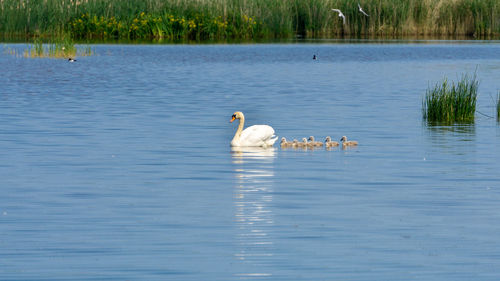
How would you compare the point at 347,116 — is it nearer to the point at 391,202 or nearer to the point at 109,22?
the point at 391,202

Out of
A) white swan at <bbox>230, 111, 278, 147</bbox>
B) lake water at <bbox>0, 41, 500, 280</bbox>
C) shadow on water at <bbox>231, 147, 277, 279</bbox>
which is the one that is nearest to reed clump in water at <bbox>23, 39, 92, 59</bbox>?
lake water at <bbox>0, 41, 500, 280</bbox>

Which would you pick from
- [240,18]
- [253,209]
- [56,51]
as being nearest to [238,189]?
[253,209]

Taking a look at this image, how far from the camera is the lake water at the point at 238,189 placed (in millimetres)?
10477

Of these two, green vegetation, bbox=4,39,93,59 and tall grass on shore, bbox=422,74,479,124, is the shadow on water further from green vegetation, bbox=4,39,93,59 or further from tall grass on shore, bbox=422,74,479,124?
green vegetation, bbox=4,39,93,59

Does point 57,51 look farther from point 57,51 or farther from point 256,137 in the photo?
point 256,137

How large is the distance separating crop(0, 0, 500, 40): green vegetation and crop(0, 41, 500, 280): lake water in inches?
1045

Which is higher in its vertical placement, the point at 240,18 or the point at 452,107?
the point at 240,18

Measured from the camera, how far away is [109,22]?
60.2 meters

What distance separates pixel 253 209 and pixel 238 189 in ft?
4.96

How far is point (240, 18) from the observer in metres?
60.8

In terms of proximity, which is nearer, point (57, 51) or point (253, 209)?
point (253, 209)

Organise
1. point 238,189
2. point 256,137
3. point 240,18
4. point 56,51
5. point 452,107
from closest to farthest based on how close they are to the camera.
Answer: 1. point 238,189
2. point 256,137
3. point 452,107
4. point 56,51
5. point 240,18

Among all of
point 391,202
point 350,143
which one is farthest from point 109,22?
point 391,202

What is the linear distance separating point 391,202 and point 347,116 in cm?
1180
